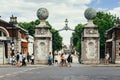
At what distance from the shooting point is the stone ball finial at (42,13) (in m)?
49.0

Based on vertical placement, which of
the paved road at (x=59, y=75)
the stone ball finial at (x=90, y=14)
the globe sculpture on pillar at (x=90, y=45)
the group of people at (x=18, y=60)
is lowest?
the paved road at (x=59, y=75)

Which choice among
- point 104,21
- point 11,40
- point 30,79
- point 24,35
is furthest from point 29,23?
point 30,79

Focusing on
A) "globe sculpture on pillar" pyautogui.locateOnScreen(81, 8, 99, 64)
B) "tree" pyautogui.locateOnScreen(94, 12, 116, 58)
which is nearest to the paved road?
"globe sculpture on pillar" pyautogui.locateOnScreen(81, 8, 99, 64)

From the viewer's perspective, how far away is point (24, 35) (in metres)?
62.5

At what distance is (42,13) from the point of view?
49.1 meters

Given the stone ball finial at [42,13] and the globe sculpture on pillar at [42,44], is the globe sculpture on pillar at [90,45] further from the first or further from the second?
the stone ball finial at [42,13]

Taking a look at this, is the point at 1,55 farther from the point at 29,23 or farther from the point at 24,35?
the point at 29,23

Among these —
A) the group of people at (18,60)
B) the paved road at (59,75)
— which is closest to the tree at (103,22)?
the group of people at (18,60)

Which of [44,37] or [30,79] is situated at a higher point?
[44,37]

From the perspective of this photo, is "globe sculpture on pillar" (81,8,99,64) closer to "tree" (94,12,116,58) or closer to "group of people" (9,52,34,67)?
"group of people" (9,52,34,67)

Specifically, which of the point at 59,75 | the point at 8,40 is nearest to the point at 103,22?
Answer: the point at 8,40

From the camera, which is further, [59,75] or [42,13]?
[42,13]

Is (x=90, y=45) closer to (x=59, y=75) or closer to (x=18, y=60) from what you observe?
(x=18, y=60)

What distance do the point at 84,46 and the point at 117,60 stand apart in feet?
14.7
